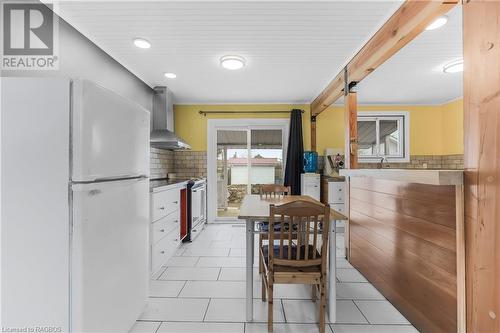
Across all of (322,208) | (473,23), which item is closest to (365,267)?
(322,208)

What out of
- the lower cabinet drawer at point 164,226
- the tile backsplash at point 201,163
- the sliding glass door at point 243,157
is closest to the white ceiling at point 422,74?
the tile backsplash at point 201,163

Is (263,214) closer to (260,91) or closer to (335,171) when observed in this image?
(260,91)

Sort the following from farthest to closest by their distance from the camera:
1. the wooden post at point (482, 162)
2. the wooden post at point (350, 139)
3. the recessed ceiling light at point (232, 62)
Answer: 1. the wooden post at point (350, 139)
2. the recessed ceiling light at point (232, 62)
3. the wooden post at point (482, 162)

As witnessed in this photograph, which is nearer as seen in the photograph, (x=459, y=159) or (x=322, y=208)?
(x=322, y=208)

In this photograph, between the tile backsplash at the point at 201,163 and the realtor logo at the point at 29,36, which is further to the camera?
the tile backsplash at the point at 201,163

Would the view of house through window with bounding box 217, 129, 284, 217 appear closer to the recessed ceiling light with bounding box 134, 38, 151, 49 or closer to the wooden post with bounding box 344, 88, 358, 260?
the wooden post with bounding box 344, 88, 358, 260

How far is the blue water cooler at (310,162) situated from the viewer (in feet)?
15.2

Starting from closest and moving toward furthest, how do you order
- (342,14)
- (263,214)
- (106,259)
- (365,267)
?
(106,259) → (263,214) → (342,14) → (365,267)

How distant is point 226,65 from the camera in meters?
2.99

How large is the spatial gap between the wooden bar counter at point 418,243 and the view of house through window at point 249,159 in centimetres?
261

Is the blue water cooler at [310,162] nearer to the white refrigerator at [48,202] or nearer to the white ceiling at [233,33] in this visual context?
the white ceiling at [233,33]

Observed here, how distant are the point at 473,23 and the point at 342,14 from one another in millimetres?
1176

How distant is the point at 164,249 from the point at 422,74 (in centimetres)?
414

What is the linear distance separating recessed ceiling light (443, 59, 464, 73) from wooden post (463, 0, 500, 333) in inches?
98.5
